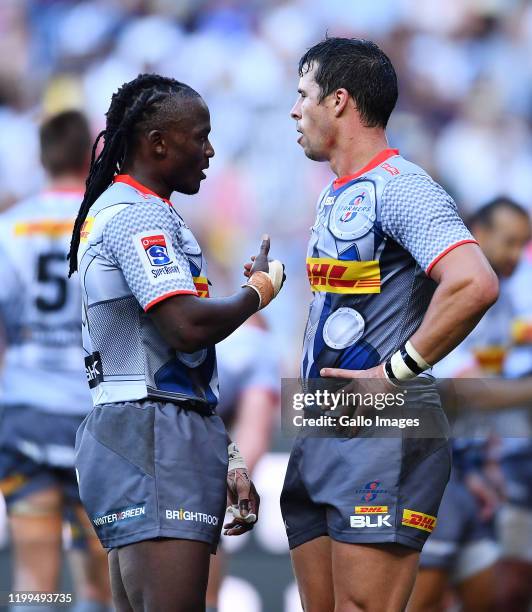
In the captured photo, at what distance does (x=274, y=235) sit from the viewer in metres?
8.27

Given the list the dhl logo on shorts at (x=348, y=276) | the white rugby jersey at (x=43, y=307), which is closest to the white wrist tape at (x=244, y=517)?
the dhl logo on shorts at (x=348, y=276)

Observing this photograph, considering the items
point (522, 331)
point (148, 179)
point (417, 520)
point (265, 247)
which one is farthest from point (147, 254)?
point (522, 331)

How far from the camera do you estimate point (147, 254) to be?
3.24 metres

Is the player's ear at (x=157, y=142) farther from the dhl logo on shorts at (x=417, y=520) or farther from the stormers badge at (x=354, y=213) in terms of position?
the dhl logo on shorts at (x=417, y=520)

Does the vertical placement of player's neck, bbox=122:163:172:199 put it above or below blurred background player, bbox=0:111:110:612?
above

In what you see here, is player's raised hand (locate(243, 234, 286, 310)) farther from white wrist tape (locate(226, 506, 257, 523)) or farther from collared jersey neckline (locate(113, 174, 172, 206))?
white wrist tape (locate(226, 506, 257, 523))

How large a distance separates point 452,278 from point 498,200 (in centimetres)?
328

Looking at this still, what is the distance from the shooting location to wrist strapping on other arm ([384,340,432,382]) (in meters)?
3.31

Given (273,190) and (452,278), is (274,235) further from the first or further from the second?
(452,278)

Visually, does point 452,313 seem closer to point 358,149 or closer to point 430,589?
point 358,149

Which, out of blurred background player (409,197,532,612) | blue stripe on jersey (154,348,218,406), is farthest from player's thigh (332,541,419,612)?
blurred background player (409,197,532,612)

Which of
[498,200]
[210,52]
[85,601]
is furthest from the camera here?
[210,52]

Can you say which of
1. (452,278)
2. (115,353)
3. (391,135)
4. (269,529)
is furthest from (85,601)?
(391,135)

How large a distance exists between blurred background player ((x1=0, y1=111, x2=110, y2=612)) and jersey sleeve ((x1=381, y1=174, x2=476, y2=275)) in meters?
2.57
